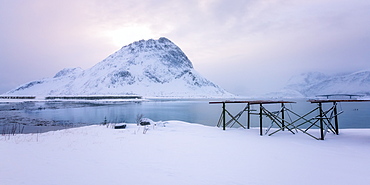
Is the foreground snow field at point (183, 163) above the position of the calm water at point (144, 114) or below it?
above

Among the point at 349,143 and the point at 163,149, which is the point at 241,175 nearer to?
the point at 163,149

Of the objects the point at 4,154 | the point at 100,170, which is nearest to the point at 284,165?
the point at 100,170

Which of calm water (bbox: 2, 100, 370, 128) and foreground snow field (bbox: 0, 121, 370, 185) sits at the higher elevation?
foreground snow field (bbox: 0, 121, 370, 185)

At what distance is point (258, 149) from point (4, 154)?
37.1 feet

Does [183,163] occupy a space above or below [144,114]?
above

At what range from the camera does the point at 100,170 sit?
6867 mm

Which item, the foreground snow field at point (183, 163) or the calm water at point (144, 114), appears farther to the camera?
the calm water at point (144, 114)

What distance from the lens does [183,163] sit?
7.88 metres

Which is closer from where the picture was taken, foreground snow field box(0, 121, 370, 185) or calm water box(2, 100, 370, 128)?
foreground snow field box(0, 121, 370, 185)

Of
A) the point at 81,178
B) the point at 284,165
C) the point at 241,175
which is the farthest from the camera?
the point at 284,165

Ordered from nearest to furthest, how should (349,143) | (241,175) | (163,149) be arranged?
(241,175) < (163,149) < (349,143)

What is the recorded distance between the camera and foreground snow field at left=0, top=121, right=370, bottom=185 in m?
6.23

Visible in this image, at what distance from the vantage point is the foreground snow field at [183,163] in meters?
6.23

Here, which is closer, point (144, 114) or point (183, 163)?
point (183, 163)
